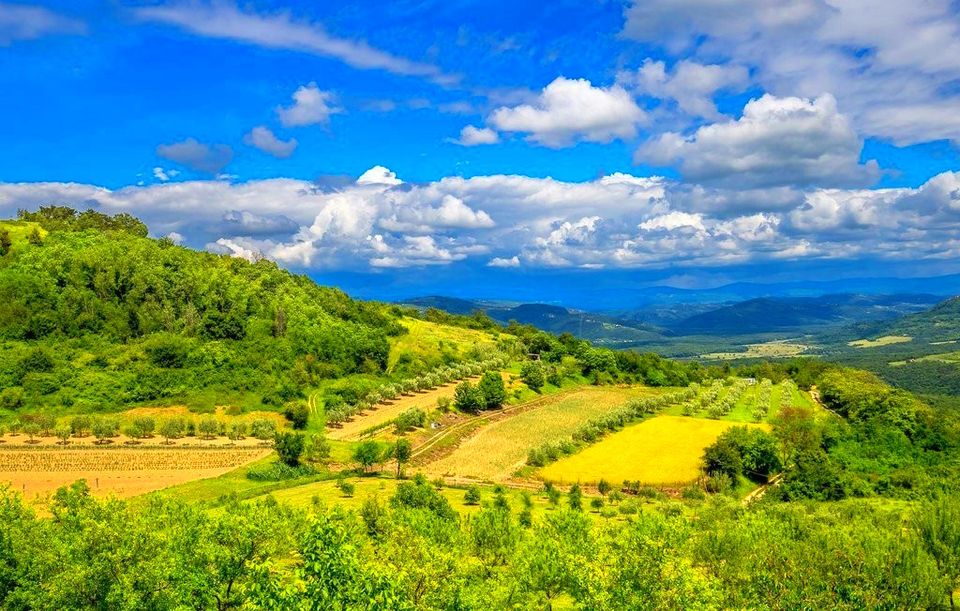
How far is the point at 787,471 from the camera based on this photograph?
8281 centimetres

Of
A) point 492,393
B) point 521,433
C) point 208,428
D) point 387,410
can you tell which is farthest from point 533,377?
point 208,428

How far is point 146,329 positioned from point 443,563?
103 metres

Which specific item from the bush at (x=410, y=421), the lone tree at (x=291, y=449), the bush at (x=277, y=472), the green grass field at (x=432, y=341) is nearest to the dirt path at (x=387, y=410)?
the bush at (x=410, y=421)

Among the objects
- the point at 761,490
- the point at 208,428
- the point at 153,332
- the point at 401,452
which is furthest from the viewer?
the point at 153,332

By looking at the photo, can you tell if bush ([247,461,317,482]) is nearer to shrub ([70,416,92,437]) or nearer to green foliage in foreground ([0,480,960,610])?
shrub ([70,416,92,437])

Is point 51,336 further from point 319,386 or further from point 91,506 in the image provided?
point 91,506

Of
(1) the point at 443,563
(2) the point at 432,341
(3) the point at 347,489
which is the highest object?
(2) the point at 432,341

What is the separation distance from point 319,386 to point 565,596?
80.7 meters

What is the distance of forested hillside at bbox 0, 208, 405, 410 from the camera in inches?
3910

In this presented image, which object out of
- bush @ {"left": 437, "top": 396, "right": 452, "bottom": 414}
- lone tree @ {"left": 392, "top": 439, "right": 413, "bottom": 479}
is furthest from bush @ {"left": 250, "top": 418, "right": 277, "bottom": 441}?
bush @ {"left": 437, "top": 396, "right": 452, "bottom": 414}

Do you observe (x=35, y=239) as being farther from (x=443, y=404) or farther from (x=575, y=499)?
(x=575, y=499)

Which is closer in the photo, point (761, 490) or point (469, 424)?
point (761, 490)

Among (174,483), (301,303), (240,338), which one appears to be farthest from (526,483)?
(301,303)

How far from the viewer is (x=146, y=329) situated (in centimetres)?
11494
